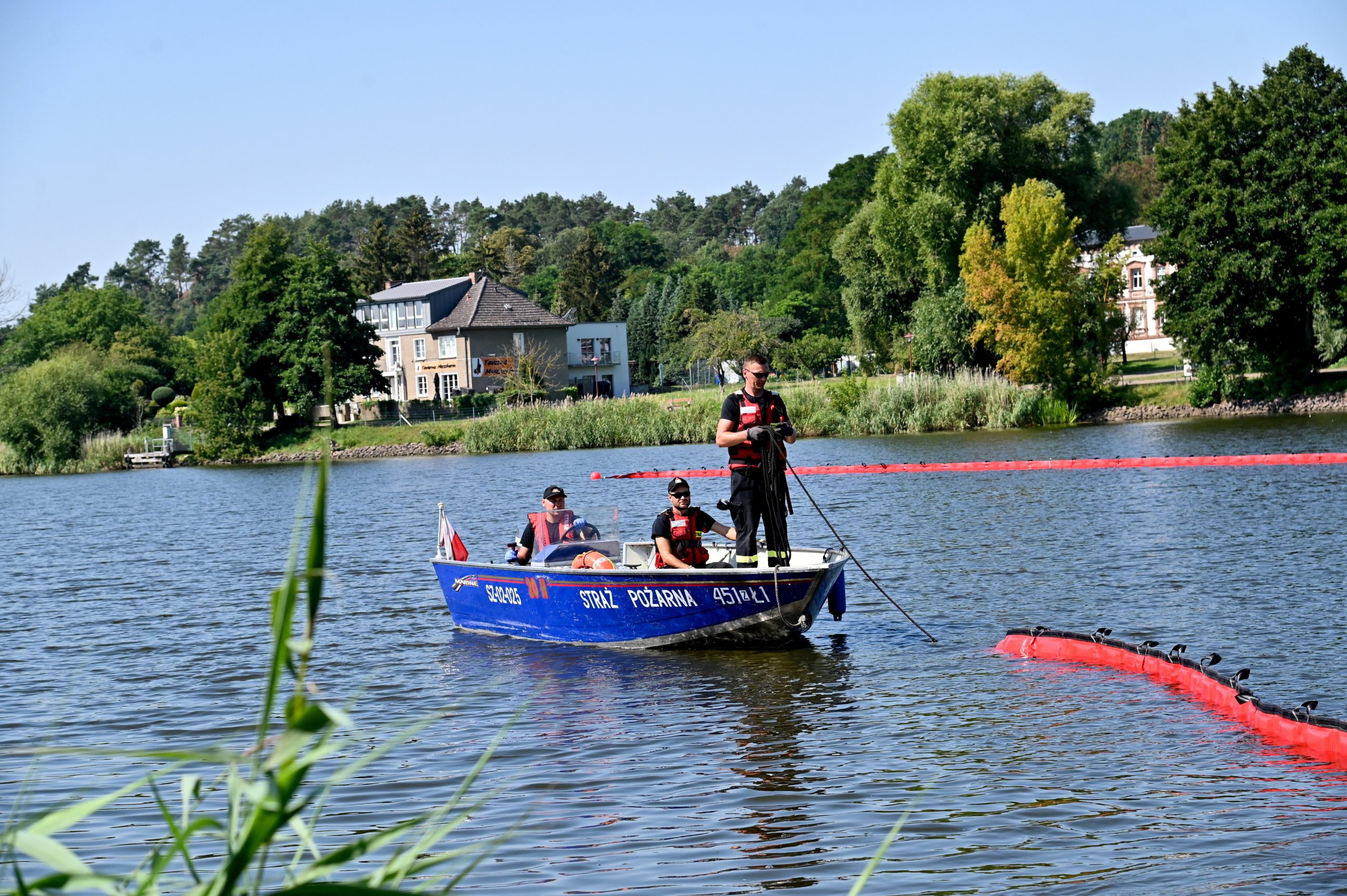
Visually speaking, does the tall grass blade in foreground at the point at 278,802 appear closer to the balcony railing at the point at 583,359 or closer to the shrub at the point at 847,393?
the shrub at the point at 847,393

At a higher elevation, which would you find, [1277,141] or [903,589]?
[1277,141]

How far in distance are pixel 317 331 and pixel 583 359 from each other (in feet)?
96.6

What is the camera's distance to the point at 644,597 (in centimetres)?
1317

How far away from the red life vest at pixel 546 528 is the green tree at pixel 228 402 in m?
57.5

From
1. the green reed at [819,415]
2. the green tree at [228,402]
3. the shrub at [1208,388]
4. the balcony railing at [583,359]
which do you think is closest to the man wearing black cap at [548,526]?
the green reed at [819,415]

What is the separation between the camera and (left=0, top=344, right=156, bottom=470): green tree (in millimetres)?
67375

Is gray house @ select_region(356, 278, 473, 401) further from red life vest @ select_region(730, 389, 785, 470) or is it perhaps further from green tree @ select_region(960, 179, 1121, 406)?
red life vest @ select_region(730, 389, 785, 470)

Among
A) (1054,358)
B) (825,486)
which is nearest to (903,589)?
(825,486)

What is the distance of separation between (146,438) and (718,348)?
34.7 m

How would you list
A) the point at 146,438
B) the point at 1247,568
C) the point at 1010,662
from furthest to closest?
1. the point at 146,438
2. the point at 1247,568
3. the point at 1010,662

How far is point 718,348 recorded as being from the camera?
83.4m

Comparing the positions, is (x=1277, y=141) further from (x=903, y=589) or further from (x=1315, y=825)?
(x=1315, y=825)

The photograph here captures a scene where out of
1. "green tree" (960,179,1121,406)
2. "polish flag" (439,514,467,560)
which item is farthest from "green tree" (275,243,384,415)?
"polish flag" (439,514,467,560)

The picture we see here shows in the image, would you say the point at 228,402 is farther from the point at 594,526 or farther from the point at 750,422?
the point at 750,422
